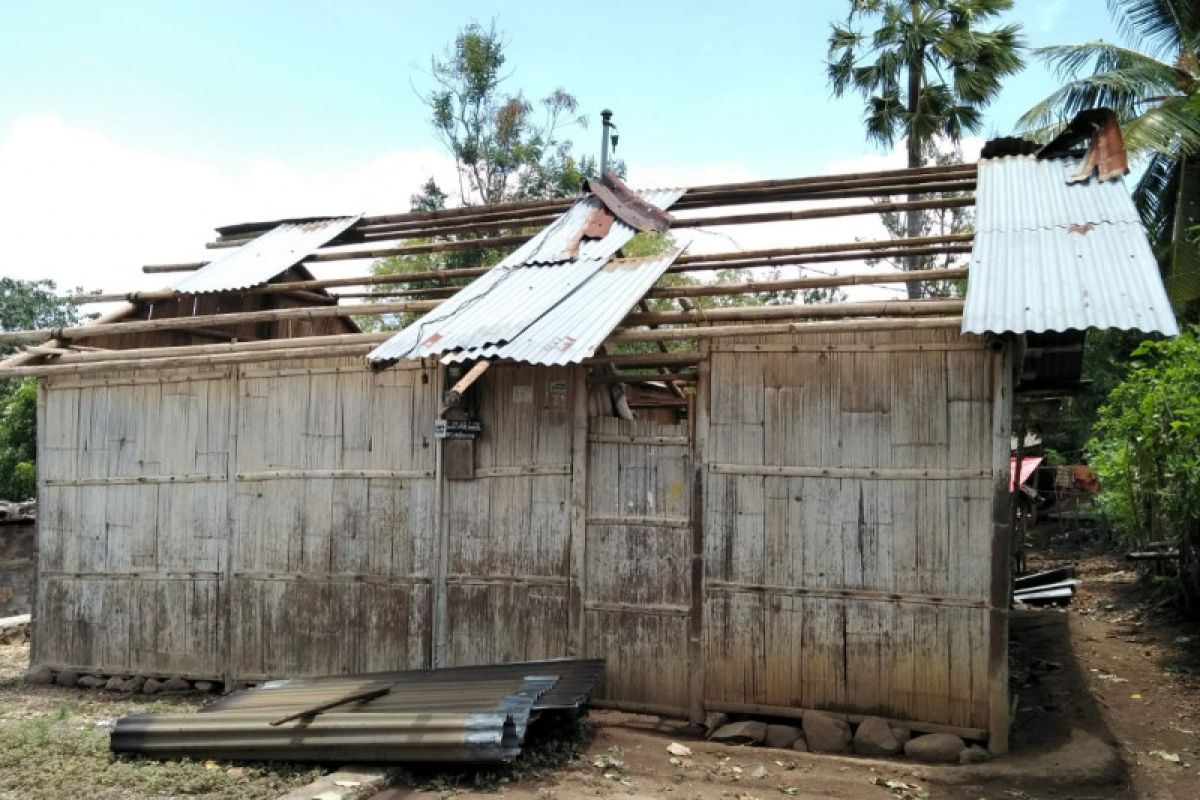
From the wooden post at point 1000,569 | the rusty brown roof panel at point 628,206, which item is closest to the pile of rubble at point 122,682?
the rusty brown roof panel at point 628,206

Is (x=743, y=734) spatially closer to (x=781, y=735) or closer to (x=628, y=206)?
(x=781, y=735)

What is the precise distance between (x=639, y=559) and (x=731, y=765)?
5.13 ft

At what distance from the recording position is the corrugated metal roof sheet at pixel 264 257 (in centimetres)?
957

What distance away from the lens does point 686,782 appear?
533 centimetres

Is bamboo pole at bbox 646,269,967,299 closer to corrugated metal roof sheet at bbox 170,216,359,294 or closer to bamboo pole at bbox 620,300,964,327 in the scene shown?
bamboo pole at bbox 620,300,964,327

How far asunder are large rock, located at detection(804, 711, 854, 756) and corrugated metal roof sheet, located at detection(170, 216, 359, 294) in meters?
6.83

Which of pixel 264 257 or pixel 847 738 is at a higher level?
pixel 264 257

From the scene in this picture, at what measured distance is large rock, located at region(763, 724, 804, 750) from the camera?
6094 mm

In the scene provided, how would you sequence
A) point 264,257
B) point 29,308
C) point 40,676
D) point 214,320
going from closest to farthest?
point 214,320 < point 40,676 < point 264,257 < point 29,308

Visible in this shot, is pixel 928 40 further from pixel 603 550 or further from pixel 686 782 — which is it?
pixel 686 782

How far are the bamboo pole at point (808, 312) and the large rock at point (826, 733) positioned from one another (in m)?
2.70

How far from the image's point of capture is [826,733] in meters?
6.00

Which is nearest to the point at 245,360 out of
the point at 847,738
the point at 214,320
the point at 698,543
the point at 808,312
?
the point at 214,320

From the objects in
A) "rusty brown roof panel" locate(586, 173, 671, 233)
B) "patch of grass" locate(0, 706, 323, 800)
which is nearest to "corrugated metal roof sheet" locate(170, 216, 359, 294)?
"rusty brown roof panel" locate(586, 173, 671, 233)
